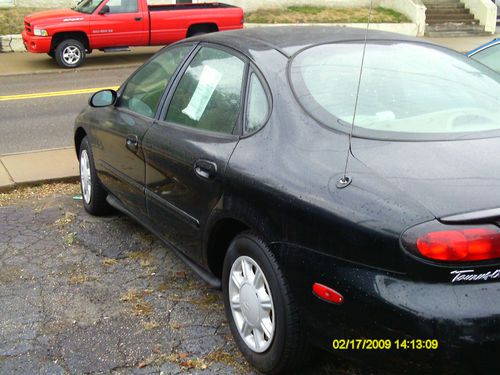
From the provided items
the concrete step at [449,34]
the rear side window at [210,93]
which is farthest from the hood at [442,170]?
the concrete step at [449,34]

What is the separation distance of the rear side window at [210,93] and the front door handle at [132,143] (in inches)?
13.0

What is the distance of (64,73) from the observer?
1416cm

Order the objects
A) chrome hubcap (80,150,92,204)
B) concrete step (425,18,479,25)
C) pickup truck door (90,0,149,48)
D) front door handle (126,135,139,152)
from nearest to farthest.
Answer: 1. front door handle (126,135,139,152)
2. chrome hubcap (80,150,92,204)
3. pickup truck door (90,0,149,48)
4. concrete step (425,18,479,25)

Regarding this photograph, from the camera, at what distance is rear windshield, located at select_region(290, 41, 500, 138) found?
3.01m

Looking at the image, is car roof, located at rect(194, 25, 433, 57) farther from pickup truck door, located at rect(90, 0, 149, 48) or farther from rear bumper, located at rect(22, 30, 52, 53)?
pickup truck door, located at rect(90, 0, 149, 48)

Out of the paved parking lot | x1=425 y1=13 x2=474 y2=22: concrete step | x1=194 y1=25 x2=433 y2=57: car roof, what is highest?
x1=194 y1=25 x2=433 y2=57: car roof

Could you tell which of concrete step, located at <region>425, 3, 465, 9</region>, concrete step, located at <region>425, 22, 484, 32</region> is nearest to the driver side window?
concrete step, located at <region>425, 22, 484, 32</region>

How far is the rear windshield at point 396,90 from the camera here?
118 inches

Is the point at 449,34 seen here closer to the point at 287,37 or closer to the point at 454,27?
the point at 454,27

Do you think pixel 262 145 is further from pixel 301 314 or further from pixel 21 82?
pixel 21 82

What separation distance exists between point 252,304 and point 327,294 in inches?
22.2

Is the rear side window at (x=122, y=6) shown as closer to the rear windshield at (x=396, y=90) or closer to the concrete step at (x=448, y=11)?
the concrete step at (x=448, y=11)

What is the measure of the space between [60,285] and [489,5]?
2087cm

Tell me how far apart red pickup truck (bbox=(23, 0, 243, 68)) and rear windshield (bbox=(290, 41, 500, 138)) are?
38.4ft
